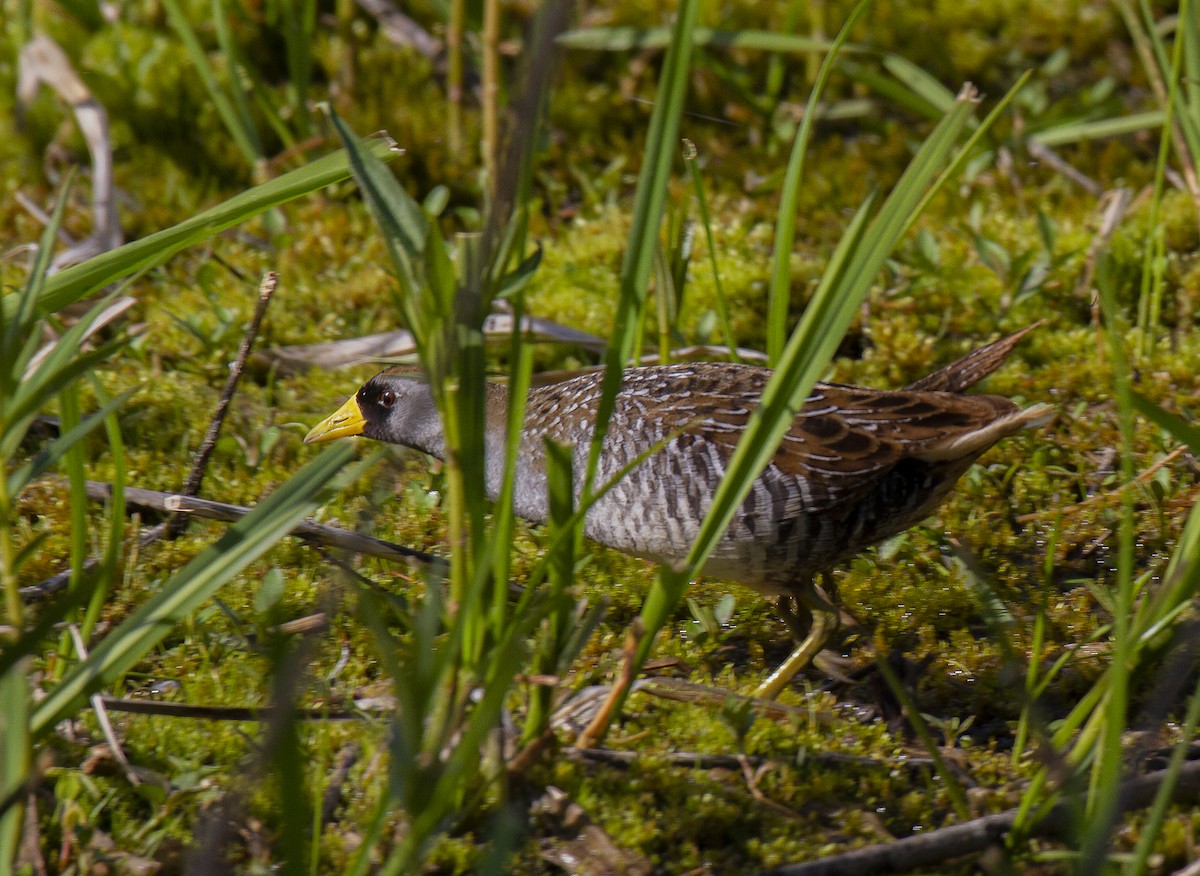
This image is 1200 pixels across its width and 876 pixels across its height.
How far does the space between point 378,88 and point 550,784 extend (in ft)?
11.6

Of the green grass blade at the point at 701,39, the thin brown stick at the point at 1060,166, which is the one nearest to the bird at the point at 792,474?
the green grass blade at the point at 701,39

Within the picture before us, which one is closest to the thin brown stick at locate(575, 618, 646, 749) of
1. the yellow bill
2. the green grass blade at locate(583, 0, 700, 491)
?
the green grass blade at locate(583, 0, 700, 491)

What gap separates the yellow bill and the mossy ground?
136mm

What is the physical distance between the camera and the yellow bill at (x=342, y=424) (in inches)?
152

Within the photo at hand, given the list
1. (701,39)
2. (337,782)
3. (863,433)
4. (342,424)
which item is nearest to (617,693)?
(337,782)

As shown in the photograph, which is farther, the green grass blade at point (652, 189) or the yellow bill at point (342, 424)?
the yellow bill at point (342, 424)

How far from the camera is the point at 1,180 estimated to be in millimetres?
4926

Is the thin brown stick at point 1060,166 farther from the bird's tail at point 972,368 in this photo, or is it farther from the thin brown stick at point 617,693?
the thin brown stick at point 617,693

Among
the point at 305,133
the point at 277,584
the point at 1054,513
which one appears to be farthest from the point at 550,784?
the point at 305,133

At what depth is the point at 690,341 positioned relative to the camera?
4320 millimetres

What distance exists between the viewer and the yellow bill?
152 inches

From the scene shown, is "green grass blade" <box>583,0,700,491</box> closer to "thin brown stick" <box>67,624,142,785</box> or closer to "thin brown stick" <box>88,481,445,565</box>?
"thin brown stick" <box>88,481,445,565</box>

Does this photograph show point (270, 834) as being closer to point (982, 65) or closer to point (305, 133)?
point (305, 133)

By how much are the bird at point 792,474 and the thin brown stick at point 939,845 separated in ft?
2.05
